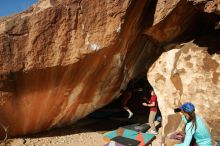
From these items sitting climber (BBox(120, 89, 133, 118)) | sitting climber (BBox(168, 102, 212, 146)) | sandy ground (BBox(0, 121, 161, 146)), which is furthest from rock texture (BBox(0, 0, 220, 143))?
sitting climber (BBox(168, 102, 212, 146))

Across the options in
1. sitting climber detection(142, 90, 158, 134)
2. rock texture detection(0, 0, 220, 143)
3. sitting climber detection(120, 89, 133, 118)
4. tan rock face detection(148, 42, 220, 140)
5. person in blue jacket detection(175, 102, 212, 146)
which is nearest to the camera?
person in blue jacket detection(175, 102, 212, 146)

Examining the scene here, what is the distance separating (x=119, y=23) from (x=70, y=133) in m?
2.68

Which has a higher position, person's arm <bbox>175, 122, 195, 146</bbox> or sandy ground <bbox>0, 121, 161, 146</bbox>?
person's arm <bbox>175, 122, 195, 146</bbox>

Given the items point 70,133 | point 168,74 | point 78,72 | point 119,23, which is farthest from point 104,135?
point 119,23

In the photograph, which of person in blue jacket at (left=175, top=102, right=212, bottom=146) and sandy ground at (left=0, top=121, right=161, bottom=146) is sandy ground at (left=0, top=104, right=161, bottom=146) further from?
person in blue jacket at (left=175, top=102, right=212, bottom=146)

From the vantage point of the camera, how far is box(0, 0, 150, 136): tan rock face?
5.79 metres

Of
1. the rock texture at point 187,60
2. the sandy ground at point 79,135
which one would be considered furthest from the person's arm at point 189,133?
the sandy ground at point 79,135

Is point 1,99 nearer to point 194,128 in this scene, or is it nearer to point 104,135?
point 104,135

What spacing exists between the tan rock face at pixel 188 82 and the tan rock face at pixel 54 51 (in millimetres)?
1003

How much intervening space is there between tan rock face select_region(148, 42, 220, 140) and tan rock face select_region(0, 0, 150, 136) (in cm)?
100

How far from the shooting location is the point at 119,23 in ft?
19.7

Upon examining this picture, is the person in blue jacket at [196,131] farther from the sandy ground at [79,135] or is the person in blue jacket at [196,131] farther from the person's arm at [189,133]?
the sandy ground at [79,135]

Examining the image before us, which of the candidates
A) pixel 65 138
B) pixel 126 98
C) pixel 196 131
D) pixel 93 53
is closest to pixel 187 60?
pixel 93 53

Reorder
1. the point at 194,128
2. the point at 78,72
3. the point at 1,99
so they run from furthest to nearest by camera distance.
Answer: the point at 78,72
the point at 1,99
the point at 194,128
